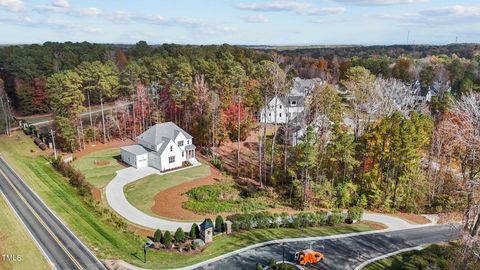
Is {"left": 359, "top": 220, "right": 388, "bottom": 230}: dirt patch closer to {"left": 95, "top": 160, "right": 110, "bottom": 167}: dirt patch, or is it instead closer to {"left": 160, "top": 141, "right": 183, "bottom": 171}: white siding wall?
{"left": 160, "top": 141, "right": 183, "bottom": 171}: white siding wall

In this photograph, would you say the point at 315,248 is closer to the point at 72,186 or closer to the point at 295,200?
the point at 295,200

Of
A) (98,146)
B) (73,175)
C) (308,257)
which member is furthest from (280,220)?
(98,146)

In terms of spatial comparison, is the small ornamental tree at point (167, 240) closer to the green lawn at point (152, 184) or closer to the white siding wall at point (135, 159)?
the green lawn at point (152, 184)

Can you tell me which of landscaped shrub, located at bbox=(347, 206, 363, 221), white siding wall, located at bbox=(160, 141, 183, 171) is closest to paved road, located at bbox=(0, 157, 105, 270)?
white siding wall, located at bbox=(160, 141, 183, 171)

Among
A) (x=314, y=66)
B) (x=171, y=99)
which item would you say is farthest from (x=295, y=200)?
(x=314, y=66)

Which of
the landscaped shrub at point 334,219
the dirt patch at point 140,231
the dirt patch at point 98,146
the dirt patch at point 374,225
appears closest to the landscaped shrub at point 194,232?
the dirt patch at point 140,231

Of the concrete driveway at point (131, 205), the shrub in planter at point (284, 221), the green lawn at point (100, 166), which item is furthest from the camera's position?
the green lawn at point (100, 166)
